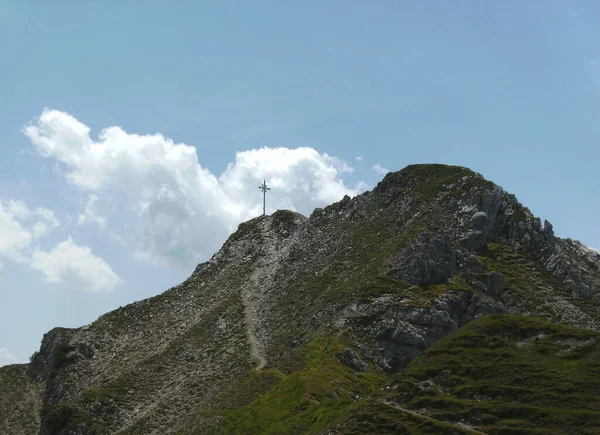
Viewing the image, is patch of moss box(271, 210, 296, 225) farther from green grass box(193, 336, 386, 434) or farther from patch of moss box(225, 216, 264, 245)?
green grass box(193, 336, 386, 434)

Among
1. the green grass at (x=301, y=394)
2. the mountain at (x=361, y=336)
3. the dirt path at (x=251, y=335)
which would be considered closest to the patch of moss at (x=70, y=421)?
the mountain at (x=361, y=336)

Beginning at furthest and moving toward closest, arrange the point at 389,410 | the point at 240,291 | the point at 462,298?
the point at 240,291 < the point at 462,298 < the point at 389,410

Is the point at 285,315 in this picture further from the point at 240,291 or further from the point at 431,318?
the point at 431,318

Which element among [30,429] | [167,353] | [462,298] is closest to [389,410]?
[462,298]

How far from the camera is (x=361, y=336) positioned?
113125 mm

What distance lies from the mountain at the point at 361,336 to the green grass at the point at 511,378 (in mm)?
204

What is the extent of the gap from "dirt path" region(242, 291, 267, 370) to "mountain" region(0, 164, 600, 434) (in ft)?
1.32

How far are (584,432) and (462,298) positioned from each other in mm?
56916

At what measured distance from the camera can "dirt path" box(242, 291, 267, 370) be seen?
122 m

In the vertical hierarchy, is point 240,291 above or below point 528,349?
above

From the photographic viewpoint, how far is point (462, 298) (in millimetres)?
117875

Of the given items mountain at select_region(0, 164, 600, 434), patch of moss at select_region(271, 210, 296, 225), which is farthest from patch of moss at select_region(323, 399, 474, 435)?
patch of moss at select_region(271, 210, 296, 225)

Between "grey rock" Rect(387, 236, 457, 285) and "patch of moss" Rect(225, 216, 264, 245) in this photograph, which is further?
"patch of moss" Rect(225, 216, 264, 245)

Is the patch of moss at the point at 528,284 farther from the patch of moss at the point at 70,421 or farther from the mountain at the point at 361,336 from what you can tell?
the patch of moss at the point at 70,421
